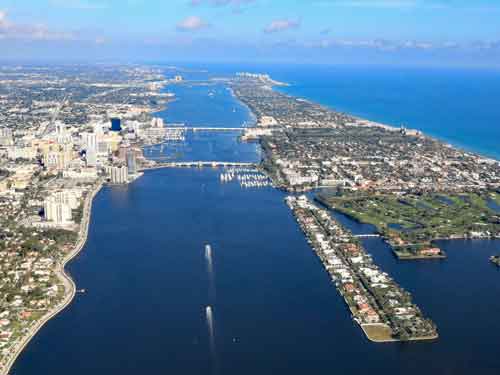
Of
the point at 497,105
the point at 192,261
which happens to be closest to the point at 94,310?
the point at 192,261

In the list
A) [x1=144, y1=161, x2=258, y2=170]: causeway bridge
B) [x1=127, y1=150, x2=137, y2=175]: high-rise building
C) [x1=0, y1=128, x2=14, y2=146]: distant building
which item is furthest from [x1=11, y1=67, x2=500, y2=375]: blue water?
[x1=0, y1=128, x2=14, y2=146]: distant building

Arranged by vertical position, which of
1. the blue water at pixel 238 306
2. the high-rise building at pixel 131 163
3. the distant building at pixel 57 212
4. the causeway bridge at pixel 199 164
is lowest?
the blue water at pixel 238 306

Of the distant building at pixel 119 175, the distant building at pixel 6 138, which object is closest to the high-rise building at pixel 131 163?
the distant building at pixel 119 175

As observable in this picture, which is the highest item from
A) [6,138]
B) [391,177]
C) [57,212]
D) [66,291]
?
[6,138]

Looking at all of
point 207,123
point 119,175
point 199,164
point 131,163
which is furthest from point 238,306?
point 207,123

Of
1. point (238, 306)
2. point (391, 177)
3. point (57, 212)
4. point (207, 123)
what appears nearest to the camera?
point (238, 306)

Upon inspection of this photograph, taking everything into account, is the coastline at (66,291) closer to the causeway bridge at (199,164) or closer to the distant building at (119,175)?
the distant building at (119,175)

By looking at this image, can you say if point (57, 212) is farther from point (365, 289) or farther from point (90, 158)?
point (365, 289)

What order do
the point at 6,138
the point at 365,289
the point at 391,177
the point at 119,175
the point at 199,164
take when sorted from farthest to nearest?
the point at 6,138 < the point at 199,164 < the point at 391,177 < the point at 119,175 < the point at 365,289
